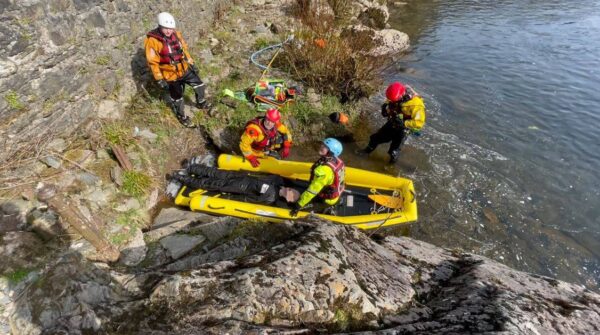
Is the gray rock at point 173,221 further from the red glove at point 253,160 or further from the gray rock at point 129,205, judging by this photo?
the red glove at point 253,160

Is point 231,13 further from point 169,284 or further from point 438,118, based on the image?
point 169,284

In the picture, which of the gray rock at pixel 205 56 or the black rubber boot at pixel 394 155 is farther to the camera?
the gray rock at pixel 205 56

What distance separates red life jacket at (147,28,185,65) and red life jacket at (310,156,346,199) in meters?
3.14

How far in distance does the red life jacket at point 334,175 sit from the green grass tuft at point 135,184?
269 cm

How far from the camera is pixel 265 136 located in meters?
6.40

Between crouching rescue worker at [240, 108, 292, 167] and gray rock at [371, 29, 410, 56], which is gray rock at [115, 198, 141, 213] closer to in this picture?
crouching rescue worker at [240, 108, 292, 167]

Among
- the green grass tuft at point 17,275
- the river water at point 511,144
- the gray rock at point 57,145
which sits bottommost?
the river water at point 511,144

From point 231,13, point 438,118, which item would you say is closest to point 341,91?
point 438,118

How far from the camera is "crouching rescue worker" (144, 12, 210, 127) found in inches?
230

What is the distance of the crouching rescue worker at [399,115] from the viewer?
6742 millimetres

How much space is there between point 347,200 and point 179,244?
292cm

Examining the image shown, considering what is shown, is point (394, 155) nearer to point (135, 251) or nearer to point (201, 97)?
point (201, 97)

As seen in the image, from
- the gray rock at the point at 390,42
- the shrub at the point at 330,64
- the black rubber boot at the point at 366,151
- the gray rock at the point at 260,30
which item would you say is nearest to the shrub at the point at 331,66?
the shrub at the point at 330,64

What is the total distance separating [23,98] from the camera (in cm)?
443
